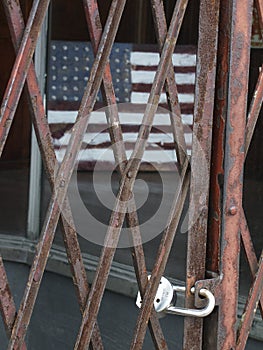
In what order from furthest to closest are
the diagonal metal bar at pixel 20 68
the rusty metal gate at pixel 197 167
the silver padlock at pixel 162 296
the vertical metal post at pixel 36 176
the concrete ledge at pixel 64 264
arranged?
the vertical metal post at pixel 36 176 < the concrete ledge at pixel 64 264 < the silver padlock at pixel 162 296 < the rusty metal gate at pixel 197 167 < the diagonal metal bar at pixel 20 68

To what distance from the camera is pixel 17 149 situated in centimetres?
732

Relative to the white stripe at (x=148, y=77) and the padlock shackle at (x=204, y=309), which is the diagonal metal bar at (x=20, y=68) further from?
the white stripe at (x=148, y=77)

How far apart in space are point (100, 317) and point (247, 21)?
278 centimetres

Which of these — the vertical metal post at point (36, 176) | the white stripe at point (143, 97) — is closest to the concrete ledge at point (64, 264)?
the vertical metal post at point (36, 176)

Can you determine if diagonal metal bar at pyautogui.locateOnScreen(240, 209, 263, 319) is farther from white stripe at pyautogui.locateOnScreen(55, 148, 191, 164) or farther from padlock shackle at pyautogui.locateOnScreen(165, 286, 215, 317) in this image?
white stripe at pyautogui.locateOnScreen(55, 148, 191, 164)

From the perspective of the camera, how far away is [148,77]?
7.14m

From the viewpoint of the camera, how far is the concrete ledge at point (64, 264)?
3916mm

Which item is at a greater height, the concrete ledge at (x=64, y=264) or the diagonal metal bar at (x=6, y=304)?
the diagonal metal bar at (x=6, y=304)

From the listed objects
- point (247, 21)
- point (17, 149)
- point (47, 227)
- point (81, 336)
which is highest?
point (247, 21)

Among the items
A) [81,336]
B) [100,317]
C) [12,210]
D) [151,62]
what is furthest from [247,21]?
[151,62]

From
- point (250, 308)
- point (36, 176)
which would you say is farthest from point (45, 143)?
point (36, 176)

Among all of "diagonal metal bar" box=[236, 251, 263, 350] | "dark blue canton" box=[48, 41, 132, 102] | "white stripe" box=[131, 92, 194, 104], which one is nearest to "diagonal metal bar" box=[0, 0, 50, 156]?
"diagonal metal bar" box=[236, 251, 263, 350]

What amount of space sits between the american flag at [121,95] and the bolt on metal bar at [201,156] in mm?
5224

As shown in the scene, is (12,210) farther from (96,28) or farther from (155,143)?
(96,28)
